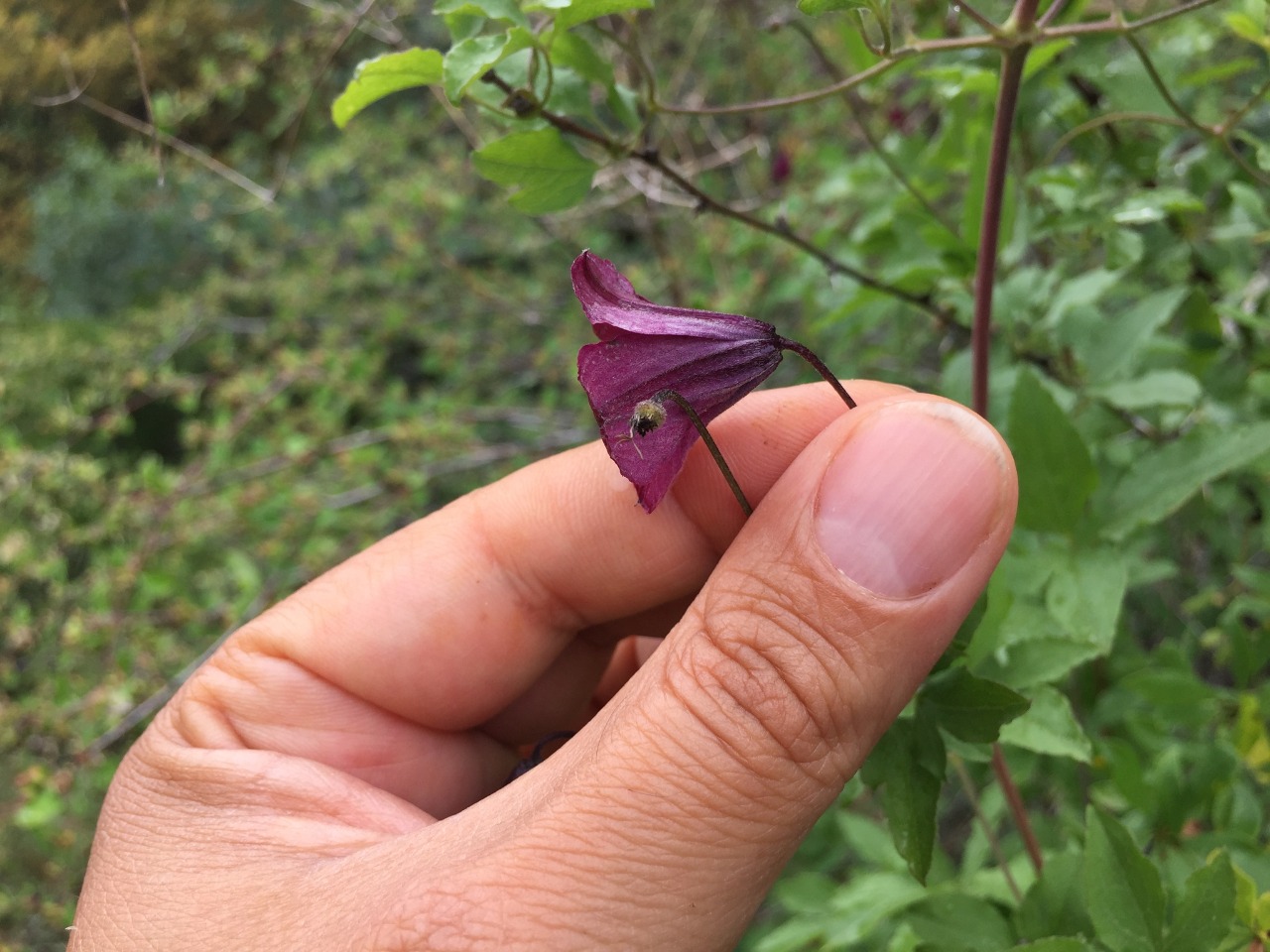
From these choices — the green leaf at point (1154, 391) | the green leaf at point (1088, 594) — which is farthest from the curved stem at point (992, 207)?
the green leaf at point (1154, 391)

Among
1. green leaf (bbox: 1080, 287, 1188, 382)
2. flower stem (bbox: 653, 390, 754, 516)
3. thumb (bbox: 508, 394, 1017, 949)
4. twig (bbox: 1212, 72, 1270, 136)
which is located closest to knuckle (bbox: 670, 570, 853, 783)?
thumb (bbox: 508, 394, 1017, 949)

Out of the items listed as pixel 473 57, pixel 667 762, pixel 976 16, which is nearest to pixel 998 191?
pixel 976 16

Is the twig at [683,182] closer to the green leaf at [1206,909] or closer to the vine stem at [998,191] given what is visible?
the vine stem at [998,191]

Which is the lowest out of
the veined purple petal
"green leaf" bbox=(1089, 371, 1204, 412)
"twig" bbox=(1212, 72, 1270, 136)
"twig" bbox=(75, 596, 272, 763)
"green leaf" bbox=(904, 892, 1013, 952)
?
"twig" bbox=(75, 596, 272, 763)

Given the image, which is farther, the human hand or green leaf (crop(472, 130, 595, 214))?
green leaf (crop(472, 130, 595, 214))

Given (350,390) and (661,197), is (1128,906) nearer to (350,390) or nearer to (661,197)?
(661,197)

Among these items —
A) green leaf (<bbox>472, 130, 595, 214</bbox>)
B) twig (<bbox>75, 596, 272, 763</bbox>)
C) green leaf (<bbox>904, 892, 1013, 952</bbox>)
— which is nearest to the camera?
green leaf (<bbox>472, 130, 595, 214</bbox>)

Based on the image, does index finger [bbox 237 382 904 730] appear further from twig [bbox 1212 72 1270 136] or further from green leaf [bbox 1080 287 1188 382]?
twig [bbox 1212 72 1270 136]
